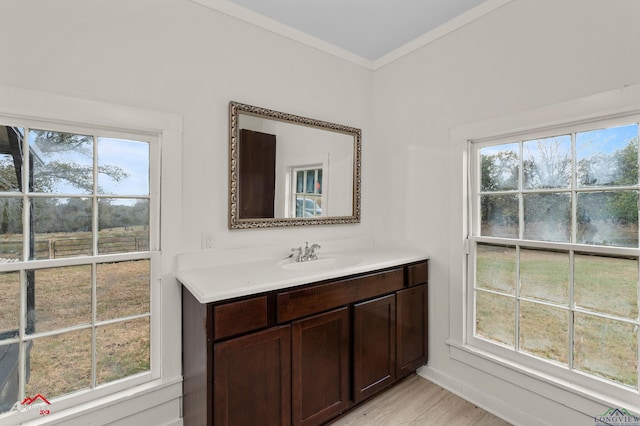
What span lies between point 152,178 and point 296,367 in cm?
136

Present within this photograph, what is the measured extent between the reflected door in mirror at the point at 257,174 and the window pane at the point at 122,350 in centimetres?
90

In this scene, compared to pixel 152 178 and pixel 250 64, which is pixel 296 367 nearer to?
pixel 152 178

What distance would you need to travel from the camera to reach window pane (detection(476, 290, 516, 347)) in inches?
76.2

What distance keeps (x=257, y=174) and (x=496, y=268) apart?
1764 mm

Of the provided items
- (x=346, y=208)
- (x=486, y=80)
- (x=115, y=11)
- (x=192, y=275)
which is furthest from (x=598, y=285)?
(x=115, y=11)

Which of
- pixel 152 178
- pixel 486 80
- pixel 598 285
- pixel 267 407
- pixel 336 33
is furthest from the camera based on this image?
pixel 336 33

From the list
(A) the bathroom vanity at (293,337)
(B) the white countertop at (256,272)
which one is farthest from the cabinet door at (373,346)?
(B) the white countertop at (256,272)

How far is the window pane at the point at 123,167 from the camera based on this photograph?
1614 mm

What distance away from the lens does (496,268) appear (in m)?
2.01

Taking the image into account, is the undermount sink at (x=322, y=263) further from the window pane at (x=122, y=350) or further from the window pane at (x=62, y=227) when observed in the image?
the window pane at (x=62, y=227)

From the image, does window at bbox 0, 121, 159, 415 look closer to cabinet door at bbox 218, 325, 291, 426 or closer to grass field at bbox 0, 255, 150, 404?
grass field at bbox 0, 255, 150, 404

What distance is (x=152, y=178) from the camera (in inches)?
68.7

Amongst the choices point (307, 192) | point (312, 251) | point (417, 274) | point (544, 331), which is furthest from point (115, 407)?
point (544, 331)

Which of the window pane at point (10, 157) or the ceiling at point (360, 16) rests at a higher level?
the ceiling at point (360, 16)
